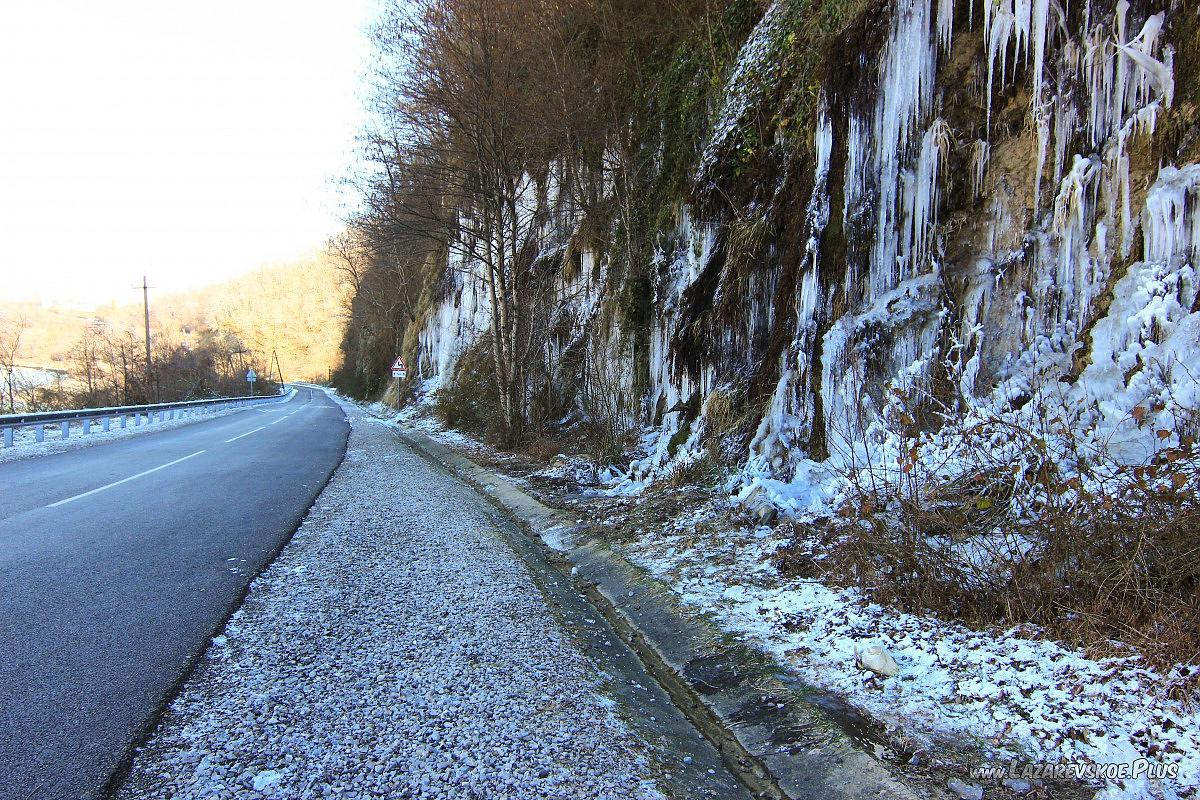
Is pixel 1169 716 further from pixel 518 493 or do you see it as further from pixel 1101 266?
pixel 518 493

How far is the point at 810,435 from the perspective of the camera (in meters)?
6.61

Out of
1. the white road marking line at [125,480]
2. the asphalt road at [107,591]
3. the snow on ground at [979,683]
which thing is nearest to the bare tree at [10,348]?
the white road marking line at [125,480]

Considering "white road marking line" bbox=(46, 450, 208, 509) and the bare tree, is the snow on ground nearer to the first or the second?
"white road marking line" bbox=(46, 450, 208, 509)

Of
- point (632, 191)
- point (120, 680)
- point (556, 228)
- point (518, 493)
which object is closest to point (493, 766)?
point (120, 680)

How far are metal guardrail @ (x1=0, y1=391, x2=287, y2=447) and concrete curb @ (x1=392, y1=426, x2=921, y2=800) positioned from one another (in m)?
18.1

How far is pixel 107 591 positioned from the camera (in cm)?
472

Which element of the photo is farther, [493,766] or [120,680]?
[120,680]

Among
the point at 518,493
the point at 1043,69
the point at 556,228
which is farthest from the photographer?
the point at 556,228

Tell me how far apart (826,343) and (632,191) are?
7973 mm

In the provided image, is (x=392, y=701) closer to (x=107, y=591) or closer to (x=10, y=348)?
(x=107, y=591)

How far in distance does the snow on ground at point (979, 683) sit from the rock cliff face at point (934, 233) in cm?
130

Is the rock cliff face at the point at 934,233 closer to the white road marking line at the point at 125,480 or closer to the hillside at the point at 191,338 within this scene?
the white road marking line at the point at 125,480

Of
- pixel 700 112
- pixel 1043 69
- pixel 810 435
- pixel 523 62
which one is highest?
pixel 523 62

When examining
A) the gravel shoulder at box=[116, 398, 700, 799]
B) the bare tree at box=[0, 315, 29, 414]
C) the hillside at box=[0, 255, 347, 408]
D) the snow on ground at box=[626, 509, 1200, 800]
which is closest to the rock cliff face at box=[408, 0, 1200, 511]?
the snow on ground at box=[626, 509, 1200, 800]
